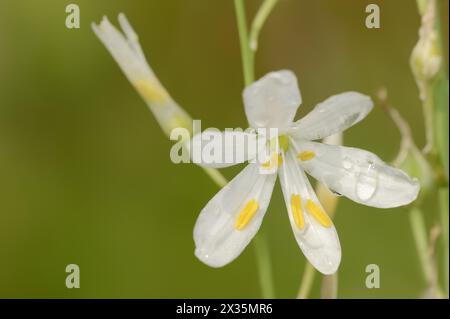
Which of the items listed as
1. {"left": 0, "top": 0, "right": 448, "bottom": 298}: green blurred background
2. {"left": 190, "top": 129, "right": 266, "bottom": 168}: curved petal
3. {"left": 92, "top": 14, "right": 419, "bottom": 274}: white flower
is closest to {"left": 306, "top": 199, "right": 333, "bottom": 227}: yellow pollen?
{"left": 92, "top": 14, "right": 419, "bottom": 274}: white flower

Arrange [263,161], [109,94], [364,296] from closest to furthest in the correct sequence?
1. [263,161]
2. [364,296]
3. [109,94]

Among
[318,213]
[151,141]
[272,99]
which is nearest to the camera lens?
[272,99]

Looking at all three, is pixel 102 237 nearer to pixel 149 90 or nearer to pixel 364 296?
pixel 364 296

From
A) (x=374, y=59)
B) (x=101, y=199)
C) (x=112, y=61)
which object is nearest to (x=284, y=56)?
(x=374, y=59)

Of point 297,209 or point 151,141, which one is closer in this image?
point 297,209

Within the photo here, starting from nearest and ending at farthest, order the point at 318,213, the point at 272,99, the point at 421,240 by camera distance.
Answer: the point at 272,99 → the point at 318,213 → the point at 421,240

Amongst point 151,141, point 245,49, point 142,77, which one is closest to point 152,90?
point 142,77

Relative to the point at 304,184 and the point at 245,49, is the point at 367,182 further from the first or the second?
the point at 245,49

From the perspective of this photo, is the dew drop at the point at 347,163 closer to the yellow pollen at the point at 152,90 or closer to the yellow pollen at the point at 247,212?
the yellow pollen at the point at 247,212
